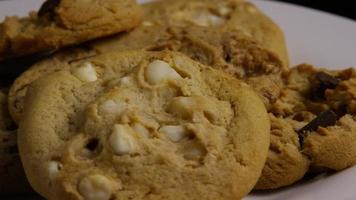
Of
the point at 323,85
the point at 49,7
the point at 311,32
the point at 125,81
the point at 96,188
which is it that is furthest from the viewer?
the point at 311,32

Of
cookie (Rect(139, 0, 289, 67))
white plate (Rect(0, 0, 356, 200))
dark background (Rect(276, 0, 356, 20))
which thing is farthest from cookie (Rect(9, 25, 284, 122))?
dark background (Rect(276, 0, 356, 20))

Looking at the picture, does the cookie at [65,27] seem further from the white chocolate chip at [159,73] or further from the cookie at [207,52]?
the white chocolate chip at [159,73]

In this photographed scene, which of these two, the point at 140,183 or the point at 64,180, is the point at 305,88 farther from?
the point at 64,180

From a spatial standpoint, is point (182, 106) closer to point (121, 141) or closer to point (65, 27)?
point (121, 141)

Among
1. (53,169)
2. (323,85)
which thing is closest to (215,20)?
(323,85)

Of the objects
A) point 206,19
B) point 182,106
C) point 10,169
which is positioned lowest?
point 10,169
